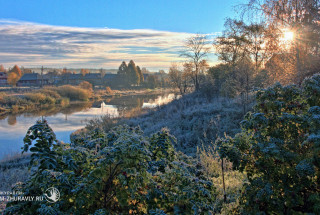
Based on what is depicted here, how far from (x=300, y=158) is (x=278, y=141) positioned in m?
0.29

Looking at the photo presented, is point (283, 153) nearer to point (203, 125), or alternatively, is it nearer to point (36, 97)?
point (203, 125)

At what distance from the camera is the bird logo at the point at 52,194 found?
7.20 feet

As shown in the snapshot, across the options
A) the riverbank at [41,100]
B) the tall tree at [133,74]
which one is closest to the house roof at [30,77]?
the tall tree at [133,74]

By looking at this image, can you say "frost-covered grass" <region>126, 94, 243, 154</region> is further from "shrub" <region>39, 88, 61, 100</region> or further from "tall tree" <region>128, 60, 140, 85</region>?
"tall tree" <region>128, 60, 140, 85</region>

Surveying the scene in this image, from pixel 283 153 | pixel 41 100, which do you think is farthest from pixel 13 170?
pixel 41 100

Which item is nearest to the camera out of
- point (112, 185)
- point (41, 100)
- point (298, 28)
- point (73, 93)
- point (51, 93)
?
point (112, 185)

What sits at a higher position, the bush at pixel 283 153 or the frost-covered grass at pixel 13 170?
the bush at pixel 283 153

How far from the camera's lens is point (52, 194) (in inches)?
87.8

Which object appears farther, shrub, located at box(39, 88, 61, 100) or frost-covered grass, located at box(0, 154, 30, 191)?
shrub, located at box(39, 88, 61, 100)

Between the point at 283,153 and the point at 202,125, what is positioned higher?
the point at 283,153

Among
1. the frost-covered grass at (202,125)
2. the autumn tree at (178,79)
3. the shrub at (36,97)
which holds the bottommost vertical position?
the frost-covered grass at (202,125)

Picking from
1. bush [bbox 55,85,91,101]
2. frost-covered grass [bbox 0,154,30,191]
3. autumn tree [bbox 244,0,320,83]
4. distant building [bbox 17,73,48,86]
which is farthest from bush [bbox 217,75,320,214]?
distant building [bbox 17,73,48,86]

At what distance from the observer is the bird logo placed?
220cm

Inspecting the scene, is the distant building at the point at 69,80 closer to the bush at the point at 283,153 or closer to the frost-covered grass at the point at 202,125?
the frost-covered grass at the point at 202,125
